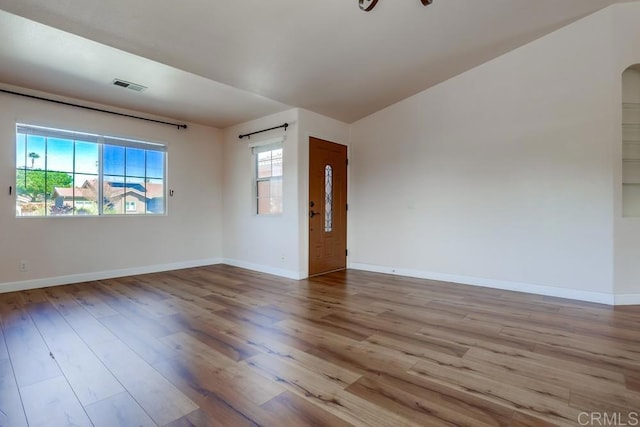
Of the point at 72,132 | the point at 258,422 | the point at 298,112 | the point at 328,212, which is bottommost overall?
the point at 258,422

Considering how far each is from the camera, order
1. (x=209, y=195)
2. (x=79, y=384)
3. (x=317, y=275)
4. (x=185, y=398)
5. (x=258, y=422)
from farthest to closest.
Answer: (x=209, y=195)
(x=317, y=275)
(x=79, y=384)
(x=185, y=398)
(x=258, y=422)

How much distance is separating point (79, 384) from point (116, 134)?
13.3 feet

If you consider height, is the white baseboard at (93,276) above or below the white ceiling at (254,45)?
below

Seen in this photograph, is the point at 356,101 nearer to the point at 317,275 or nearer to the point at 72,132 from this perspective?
the point at 317,275

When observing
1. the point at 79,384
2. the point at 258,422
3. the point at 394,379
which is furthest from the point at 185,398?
the point at 394,379

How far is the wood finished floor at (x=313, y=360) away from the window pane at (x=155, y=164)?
223 cm

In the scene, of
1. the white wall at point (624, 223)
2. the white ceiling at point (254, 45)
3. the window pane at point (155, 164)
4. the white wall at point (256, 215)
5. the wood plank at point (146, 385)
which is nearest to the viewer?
the wood plank at point (146, 385)

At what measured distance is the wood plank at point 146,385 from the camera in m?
1.66

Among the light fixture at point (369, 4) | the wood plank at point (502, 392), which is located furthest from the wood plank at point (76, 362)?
the light fixture at point (369, 4)

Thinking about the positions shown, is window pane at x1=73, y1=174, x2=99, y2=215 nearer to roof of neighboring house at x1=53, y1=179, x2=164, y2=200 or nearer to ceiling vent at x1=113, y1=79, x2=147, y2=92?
roof of neighboring house at x1=53, y1=179, x2=164, y2=200

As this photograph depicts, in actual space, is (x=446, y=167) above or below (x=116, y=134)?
below

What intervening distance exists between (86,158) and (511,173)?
19.5 ft

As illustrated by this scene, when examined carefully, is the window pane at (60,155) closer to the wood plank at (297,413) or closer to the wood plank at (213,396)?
the wood plank at (213,396)

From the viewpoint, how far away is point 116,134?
485 centimetres
